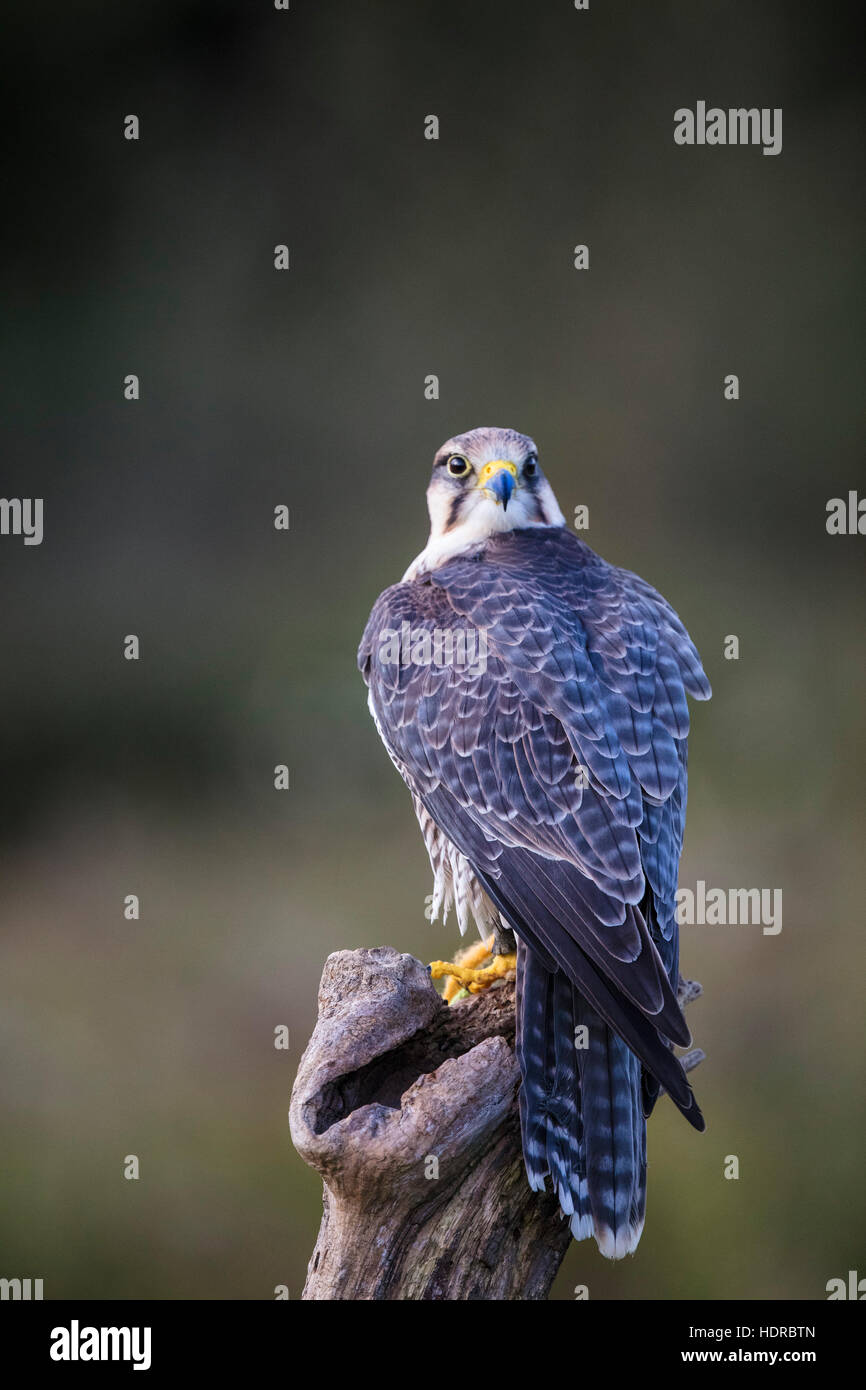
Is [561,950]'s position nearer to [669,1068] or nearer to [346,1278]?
[669,1068]

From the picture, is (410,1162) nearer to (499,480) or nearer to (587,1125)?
(587,1125)

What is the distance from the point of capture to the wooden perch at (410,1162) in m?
1.79

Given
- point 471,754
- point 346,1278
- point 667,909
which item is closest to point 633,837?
point 667,909

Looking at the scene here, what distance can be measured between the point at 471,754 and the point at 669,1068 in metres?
0.67

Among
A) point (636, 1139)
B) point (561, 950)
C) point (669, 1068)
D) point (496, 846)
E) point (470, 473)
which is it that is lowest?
point (636, 1139)

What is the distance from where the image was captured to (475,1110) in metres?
1.82

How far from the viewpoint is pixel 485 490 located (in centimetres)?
250

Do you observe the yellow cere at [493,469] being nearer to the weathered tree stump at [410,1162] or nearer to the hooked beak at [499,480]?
the hooked beak at [499,480]

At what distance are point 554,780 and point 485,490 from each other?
73 centimetres

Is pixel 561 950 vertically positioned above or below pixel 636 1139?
above

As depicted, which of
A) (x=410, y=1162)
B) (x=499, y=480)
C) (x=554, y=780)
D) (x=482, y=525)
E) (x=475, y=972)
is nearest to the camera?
(x=410, y=1162)

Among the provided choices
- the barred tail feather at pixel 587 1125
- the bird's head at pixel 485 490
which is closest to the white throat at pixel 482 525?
the bird's head at pixel 485 490

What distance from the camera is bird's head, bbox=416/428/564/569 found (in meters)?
2.51

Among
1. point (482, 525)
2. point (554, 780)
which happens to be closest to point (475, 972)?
point (554, 780)
